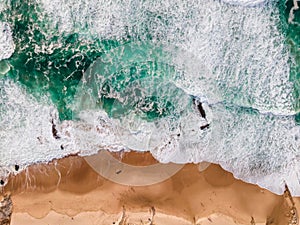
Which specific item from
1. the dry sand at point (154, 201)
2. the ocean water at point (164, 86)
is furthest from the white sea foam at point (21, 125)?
the dry sand at point (154, 201)

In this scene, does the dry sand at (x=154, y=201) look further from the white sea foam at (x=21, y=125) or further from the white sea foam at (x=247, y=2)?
the white sea foam at (x=247, y=2)

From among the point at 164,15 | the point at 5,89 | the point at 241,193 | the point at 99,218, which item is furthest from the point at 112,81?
the point at 241,193

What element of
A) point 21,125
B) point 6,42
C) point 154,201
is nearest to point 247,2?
point 154,201

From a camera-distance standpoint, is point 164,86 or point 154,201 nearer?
point 154,201

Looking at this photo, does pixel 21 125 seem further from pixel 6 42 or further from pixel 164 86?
pixel 164 86

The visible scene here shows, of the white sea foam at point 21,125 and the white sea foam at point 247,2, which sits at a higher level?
the white sea foam at point 247,2

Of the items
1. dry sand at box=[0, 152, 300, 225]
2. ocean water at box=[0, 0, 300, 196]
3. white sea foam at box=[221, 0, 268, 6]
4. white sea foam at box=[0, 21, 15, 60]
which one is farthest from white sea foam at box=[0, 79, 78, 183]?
white sea foam at box=[221, 0, 268, 6]

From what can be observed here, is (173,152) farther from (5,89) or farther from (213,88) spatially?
(5,89)
